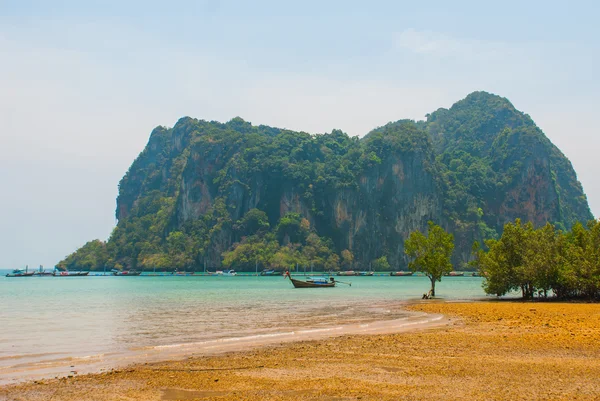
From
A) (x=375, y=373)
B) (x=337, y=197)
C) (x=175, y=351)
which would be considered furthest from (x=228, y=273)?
(x=375, y=373)

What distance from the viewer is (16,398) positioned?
459 inches

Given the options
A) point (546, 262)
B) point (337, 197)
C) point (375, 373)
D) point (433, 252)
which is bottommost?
point (375, 373)

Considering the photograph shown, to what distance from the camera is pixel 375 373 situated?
13.3 metres

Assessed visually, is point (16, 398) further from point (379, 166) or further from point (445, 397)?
point (379, 166)

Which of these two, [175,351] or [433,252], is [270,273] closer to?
[433,252]

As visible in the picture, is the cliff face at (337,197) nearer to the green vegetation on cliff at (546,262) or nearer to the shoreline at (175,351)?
the green vegetation on cliff at (546,262)

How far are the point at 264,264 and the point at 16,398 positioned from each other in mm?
147020

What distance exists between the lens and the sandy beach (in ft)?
37.3

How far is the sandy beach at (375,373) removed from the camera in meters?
11.4

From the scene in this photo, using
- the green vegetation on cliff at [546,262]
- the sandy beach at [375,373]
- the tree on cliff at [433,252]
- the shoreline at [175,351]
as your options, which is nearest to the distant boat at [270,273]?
the tree on cliff at [433,252]

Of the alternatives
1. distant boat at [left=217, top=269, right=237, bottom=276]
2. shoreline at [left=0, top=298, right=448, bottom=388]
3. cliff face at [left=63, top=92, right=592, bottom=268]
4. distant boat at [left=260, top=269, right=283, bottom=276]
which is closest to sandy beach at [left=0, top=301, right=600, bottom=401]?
shoreline at [left=0, top=298, right=448, bottom=388]

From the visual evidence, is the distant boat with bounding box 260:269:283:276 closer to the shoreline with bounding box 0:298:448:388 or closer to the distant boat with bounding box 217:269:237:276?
the distant boat with bounding box 217:269:237:276

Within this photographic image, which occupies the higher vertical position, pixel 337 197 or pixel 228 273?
pixel 337 197

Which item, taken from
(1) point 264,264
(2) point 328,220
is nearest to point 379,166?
(2) point 328,220
